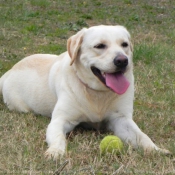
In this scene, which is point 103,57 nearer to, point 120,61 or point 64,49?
point 120,61

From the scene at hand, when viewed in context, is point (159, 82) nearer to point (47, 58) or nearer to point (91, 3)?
point (47, 58)

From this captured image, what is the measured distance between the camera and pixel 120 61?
4.04 metres

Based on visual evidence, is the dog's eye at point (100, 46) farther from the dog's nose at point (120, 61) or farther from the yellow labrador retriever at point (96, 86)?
the dog's nose at point (120, 61)

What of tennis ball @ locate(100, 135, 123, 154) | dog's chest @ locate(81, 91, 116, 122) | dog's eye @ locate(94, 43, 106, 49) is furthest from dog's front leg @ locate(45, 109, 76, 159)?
dog's eye @ locate(94, 43, 106, 49)

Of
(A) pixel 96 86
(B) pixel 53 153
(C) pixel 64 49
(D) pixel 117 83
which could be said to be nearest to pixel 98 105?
(A) pixel 96 86

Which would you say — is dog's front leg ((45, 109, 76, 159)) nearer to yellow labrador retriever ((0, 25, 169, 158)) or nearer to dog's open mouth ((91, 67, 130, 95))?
yellow labrador retriever ((0, 25, 169, 158))

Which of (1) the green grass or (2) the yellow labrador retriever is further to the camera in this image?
(2) the yellow labrador retriever

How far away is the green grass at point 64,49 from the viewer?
3439 mm

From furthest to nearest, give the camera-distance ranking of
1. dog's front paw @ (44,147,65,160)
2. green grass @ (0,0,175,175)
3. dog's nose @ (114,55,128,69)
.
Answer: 1. dog's nose @ (114,55,128,69)
2. dog's front paw @ (44,147,65,160)
3. green grass @ (0,0,175,175)

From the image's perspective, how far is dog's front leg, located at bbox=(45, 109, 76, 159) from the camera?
3.65 meters

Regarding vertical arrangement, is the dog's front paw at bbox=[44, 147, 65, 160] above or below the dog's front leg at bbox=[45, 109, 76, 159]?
above

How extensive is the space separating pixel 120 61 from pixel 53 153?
3.21 ft

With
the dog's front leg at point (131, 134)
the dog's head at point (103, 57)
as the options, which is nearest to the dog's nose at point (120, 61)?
the dog's head at point (103, 57)

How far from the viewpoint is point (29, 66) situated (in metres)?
5.45
